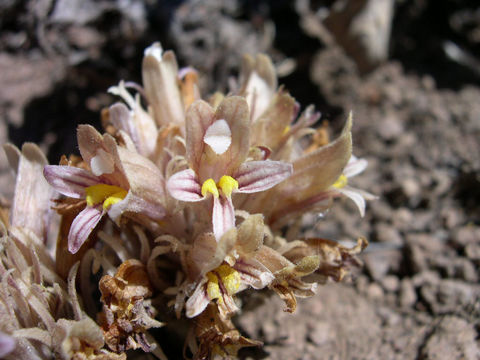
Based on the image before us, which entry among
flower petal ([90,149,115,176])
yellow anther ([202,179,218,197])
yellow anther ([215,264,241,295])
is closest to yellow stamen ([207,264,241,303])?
yellow anther ([215,264,241,295])

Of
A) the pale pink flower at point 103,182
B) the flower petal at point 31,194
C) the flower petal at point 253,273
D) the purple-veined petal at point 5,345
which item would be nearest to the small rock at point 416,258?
the flower petal at point 253,273

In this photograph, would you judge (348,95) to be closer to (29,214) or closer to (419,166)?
(419,166)

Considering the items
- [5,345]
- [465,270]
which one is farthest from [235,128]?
[465,270]

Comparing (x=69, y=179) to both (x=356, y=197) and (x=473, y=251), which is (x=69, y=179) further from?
(x=473, y=251)

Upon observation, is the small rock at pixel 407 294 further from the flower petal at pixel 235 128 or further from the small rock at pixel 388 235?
the flower petal at pixel 235 128

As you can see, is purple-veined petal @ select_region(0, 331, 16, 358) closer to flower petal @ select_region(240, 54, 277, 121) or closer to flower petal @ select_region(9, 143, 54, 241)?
flower petal @ select_region(9, 143, 54, 241)
